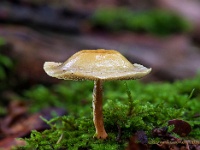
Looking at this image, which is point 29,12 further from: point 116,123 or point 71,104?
point 116,123

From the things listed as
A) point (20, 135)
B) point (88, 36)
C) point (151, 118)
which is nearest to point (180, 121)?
point (151, 118)

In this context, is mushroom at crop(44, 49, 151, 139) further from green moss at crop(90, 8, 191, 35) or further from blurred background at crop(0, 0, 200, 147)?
green moss at crop(90, 8, 191, 35)

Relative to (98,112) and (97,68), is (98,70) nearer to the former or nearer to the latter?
(97,68)

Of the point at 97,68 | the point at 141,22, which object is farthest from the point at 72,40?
the point at 97,68

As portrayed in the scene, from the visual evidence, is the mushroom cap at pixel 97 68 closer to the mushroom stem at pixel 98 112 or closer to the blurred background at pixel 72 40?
the mushroom stem at pixel 98 112

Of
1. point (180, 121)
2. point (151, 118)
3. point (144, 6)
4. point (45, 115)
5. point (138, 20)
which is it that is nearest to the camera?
point (180, 121)

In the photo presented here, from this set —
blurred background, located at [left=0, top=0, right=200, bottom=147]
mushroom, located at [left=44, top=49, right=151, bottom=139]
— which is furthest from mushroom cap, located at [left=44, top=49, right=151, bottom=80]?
blurred background, located at [left=0, top=0, right=200, bottom=147]

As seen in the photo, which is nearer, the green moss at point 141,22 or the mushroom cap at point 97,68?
the mushroom cap at point 97,68

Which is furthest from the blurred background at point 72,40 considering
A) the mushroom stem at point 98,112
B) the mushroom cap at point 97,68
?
the mushroom cap at point 97,68
